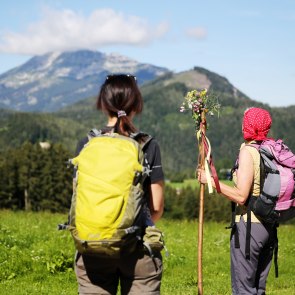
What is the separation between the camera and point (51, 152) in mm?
90938

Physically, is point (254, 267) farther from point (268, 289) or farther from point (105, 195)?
point (268, 289)

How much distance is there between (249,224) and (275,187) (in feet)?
1.68

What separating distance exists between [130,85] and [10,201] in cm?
8284

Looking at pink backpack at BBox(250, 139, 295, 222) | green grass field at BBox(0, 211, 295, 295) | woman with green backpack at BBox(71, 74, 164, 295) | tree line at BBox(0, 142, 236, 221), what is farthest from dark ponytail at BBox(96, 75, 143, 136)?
tree line at BBox(0, 142, 236, 221)

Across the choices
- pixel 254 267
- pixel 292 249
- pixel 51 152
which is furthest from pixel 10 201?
pixel 254 267

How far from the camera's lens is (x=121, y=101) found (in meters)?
4.51

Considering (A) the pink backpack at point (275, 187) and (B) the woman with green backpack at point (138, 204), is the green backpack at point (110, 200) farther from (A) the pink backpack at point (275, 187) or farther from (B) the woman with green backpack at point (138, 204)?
(A) the pink backpack at point (275, 187)

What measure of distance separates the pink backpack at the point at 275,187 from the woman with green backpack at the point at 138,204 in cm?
168

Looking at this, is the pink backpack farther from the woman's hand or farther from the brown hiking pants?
the brown hiking pants

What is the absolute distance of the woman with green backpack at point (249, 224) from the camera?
5773 mm

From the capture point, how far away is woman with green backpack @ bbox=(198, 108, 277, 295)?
5.77 meters

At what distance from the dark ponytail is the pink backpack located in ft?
6.35

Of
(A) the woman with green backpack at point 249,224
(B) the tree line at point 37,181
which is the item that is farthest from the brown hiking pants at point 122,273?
(B) the tree line at point 37,181

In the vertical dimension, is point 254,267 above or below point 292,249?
above
